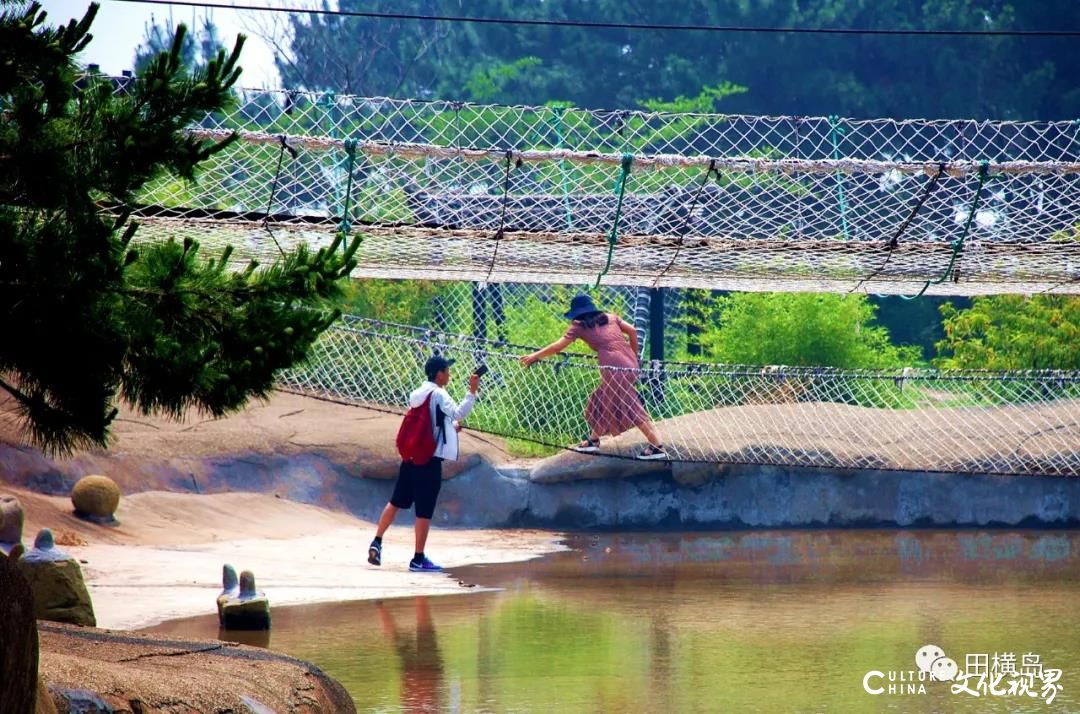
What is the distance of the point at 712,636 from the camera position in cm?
755

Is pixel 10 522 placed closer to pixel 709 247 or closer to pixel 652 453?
pixel 709 247

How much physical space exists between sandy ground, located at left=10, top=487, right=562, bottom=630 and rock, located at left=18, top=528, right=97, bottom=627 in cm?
84

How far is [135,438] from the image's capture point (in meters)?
13.1

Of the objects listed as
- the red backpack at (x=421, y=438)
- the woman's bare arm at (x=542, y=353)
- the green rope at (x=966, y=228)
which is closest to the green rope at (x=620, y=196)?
the green rope at (x=966, y=228)

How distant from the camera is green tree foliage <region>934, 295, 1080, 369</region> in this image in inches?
656

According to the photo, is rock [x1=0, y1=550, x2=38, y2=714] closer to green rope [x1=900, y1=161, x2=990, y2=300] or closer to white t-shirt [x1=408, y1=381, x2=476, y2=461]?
green rope [x1=900, y1=161, x2=990, y2=300]

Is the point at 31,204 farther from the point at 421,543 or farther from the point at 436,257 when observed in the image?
the point at 421,543

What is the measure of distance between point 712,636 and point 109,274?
13.4ft

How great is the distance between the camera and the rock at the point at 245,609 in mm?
7410

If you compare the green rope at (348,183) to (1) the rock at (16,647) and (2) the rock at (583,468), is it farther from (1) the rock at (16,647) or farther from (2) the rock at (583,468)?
(2) the rock at (583,468)

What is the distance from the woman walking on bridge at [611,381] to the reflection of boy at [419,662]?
4443 millimetres

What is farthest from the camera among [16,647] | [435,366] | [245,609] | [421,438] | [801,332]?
[801,332]

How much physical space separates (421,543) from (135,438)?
13.4ft

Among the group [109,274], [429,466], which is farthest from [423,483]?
[109,274]
